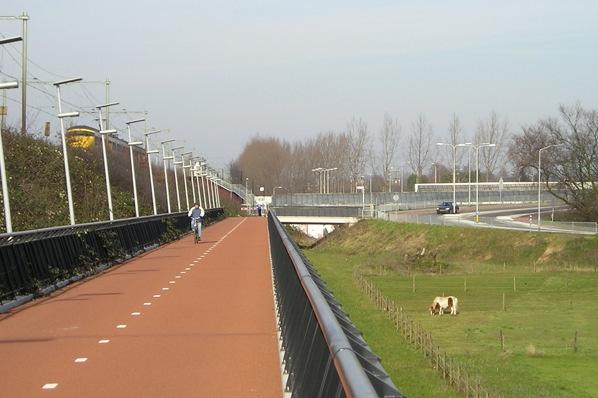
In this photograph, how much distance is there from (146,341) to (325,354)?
6398 millimetres

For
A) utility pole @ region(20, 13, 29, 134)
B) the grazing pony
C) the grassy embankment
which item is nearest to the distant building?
utility pole @ region(20, 13, 29, 134)

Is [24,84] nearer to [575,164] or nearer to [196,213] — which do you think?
[196,213]

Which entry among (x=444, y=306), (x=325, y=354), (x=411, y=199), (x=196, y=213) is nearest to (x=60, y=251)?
(x=325, y=354)

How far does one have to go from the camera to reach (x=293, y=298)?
36.5 feet

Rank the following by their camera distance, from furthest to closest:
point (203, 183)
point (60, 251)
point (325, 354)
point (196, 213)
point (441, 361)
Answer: point (203, 183) < point (196, 213) < point (441, 361) < point (60, 251) < point (325, 354)

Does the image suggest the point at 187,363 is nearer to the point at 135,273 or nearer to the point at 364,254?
the point at 135,273

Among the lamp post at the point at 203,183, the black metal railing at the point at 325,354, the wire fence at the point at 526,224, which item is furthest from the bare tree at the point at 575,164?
the black metal railing at the point at 325,354

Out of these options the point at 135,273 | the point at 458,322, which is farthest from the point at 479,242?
the point at 135,273

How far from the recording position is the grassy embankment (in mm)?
23453

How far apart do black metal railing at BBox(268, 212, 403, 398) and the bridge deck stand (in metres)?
0.63

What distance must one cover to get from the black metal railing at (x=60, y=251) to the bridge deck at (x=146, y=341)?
2.02 feet

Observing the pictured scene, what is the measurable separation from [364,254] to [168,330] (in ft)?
210

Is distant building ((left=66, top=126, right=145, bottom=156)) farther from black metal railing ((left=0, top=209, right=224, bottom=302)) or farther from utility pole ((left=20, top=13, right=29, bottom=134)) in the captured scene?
black metal railing ((left=0, top=209, right=224, bottom=302))

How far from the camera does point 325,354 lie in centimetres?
620
